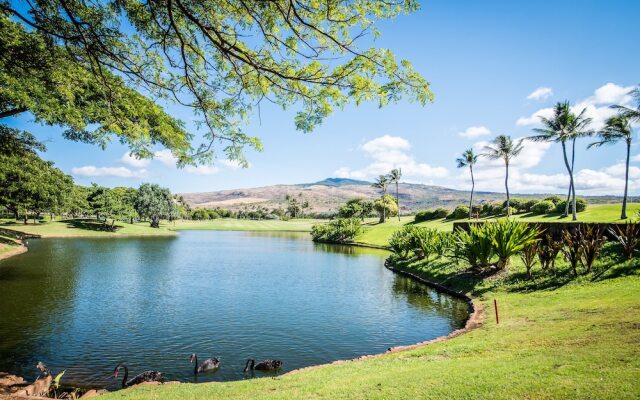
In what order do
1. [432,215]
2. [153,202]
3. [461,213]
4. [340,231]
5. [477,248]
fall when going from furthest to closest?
[153,202], [432,215], [461,213], [340,231], [477,248]

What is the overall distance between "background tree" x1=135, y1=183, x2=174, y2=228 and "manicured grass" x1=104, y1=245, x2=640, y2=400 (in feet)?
333

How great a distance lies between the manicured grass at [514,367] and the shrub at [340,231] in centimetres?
5492

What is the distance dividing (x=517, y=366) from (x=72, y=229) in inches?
3441

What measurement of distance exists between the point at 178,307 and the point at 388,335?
11.3m

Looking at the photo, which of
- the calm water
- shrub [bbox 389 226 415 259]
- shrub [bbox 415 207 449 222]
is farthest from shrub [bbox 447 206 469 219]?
the calm water

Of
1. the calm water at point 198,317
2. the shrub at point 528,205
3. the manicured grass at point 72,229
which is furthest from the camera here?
the manicured grass at point 72,229

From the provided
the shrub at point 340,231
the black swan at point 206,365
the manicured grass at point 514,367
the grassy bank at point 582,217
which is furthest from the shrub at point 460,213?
the black swan at point 206,365

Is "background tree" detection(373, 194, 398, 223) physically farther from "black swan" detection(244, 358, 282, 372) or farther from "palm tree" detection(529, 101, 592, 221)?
"black swan" detection(244, 358, 282, 372)

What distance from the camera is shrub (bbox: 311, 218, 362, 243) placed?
229 ft

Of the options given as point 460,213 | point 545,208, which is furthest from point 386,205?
point 545,208

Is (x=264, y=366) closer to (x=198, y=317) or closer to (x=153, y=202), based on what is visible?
(x=198, y=317)

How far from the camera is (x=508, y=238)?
20500mm

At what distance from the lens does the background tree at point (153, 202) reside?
10244 centimetres

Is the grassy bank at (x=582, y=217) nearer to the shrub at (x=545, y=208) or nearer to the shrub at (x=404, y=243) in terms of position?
the shrub at (x=545, y=208)
